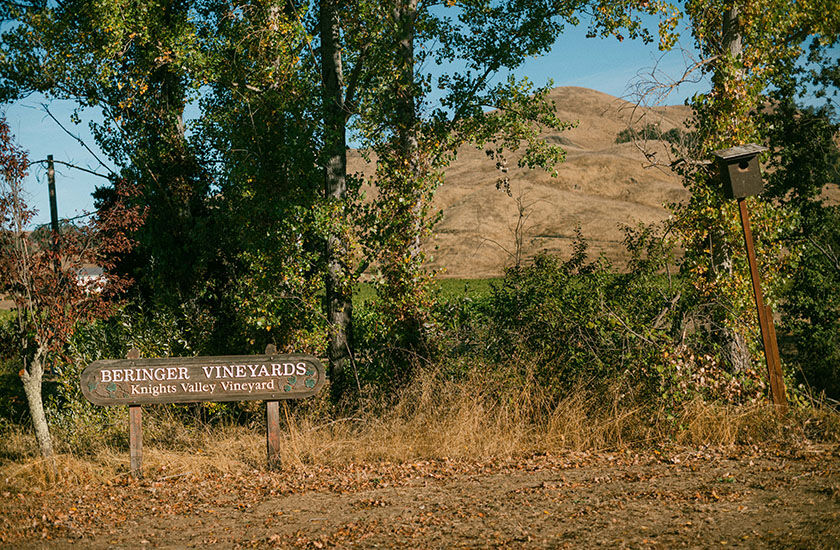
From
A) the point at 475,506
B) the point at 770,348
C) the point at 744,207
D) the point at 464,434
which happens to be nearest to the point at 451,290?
the point at 744,207

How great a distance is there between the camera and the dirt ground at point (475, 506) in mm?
5277

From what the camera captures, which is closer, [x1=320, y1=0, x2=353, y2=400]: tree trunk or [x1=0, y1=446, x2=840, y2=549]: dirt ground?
[x1=0, y1=446, x2=840, y2=549]: dirt ground

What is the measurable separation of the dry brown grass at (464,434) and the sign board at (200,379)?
793 millimetres

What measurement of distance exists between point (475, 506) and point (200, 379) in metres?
3.42

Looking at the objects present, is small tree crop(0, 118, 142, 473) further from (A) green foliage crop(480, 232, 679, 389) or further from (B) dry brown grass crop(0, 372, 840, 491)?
(A) green foliage crop(480, 232, 679, 389)

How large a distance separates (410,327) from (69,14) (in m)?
7.41

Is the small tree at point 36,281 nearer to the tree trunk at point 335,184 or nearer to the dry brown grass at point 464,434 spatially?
the dry brown grass at point 464,434

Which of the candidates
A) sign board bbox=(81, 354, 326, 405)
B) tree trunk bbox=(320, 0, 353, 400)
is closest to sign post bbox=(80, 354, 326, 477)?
sign board bbox=(81, 354, 326, 405)

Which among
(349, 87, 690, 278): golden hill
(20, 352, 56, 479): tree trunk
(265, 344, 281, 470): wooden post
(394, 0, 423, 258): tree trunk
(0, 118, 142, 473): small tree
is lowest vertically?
(265, 344, 281, 470): wooden post

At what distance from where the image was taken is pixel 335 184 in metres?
10.5

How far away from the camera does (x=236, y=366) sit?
7707 mm

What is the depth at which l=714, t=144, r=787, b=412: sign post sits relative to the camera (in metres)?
8.30

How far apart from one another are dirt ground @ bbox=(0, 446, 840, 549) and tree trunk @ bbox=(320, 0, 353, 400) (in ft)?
9.84

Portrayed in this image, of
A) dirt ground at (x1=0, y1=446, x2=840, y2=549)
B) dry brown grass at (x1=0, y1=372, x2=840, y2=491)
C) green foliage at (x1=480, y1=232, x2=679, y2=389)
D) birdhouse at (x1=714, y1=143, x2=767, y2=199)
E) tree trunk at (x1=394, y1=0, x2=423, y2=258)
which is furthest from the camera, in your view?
tree trunk at (x1=394, y1=0, x2=423, y2=258)
